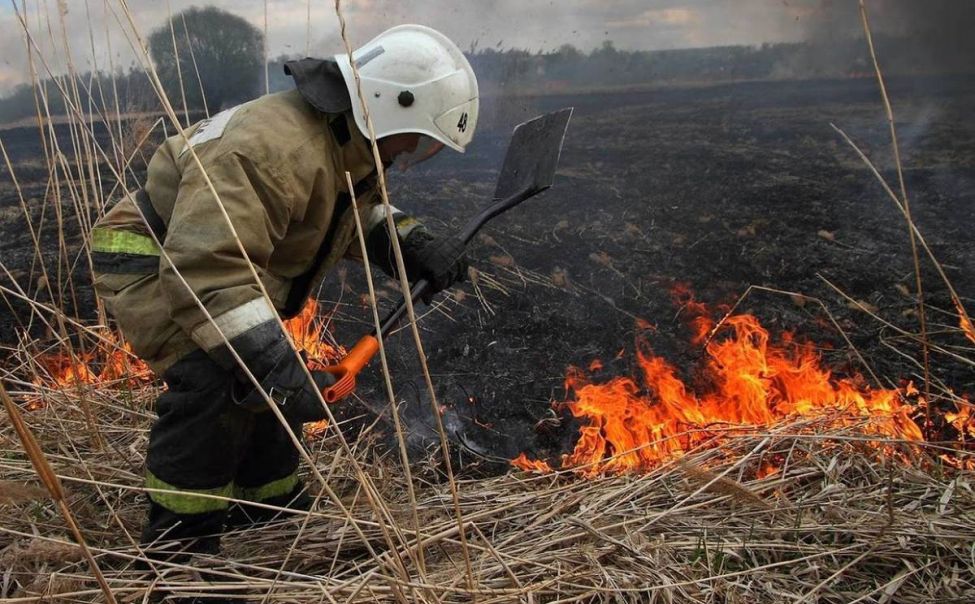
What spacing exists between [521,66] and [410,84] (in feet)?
54.9

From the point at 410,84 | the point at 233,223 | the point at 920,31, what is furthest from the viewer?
the point at 920,31

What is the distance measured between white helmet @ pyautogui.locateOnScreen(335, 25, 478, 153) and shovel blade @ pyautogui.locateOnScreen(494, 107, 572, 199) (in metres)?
0.55

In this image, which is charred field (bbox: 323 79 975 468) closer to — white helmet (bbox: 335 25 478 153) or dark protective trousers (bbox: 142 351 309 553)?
dark protective trousers (bbox: 142 351 309 553)

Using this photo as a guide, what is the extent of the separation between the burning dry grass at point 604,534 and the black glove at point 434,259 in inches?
32.8

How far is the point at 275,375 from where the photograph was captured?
79.3 inches

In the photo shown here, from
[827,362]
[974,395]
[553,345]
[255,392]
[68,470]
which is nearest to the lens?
[255,392]

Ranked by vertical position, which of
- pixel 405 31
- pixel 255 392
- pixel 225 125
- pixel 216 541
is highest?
pixel 405 31

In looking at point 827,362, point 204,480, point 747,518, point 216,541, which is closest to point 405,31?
point 204,480

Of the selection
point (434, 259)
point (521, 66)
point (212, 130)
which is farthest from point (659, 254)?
point (521, 66)

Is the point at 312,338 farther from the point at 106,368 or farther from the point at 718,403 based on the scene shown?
the point at 718,403

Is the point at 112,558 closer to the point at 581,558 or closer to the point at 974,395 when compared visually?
the point at 581,558

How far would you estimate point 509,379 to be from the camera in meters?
3.83

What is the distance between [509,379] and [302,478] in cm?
127

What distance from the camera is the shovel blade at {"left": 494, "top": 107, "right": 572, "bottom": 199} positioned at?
2961 mm
